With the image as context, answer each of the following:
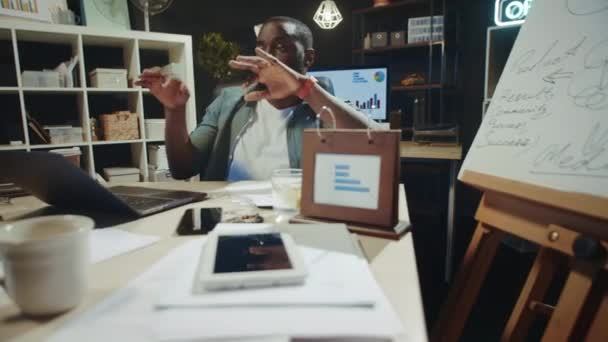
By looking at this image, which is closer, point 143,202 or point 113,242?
point 113,242

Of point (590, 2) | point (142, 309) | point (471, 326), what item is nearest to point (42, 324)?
point (142, 309)

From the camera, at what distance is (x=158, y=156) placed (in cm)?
311

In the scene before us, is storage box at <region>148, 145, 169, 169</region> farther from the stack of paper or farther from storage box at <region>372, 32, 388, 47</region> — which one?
storage box at <region>372, 32, 388, 47</region>

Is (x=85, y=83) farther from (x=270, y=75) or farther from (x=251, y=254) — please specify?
Result: (x=251, y=254)

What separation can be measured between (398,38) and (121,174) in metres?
2.64

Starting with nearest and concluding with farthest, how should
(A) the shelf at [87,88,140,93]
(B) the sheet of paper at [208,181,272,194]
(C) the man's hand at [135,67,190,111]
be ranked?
1. (B) the sheet of paper at [208,181,272,194]
2. (C) the man's hand at [135,67,190,111]
3. (A) the shelf at [87,88,140,93]

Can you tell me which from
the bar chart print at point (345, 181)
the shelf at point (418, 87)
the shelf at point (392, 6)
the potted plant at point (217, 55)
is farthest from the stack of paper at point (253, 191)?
the shelf at point (392, 6)

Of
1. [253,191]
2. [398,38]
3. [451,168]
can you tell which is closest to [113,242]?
[253,191]

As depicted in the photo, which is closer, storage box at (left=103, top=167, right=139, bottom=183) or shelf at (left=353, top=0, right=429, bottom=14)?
storage box at (left=103, top=167, right=139, bottom=183)

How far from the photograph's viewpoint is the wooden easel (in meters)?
0.73

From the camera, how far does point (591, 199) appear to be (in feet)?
2.45

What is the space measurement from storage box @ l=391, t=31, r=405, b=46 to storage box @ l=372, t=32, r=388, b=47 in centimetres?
7

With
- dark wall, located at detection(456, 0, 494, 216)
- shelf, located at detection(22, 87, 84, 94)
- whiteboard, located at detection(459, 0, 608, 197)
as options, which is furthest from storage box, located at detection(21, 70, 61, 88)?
dark wall, located at detection(456, 0, 494, 216)

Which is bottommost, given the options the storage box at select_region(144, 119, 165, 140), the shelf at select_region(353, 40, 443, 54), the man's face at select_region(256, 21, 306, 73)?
the storage box at select_region(144, 119, 165, 140)
